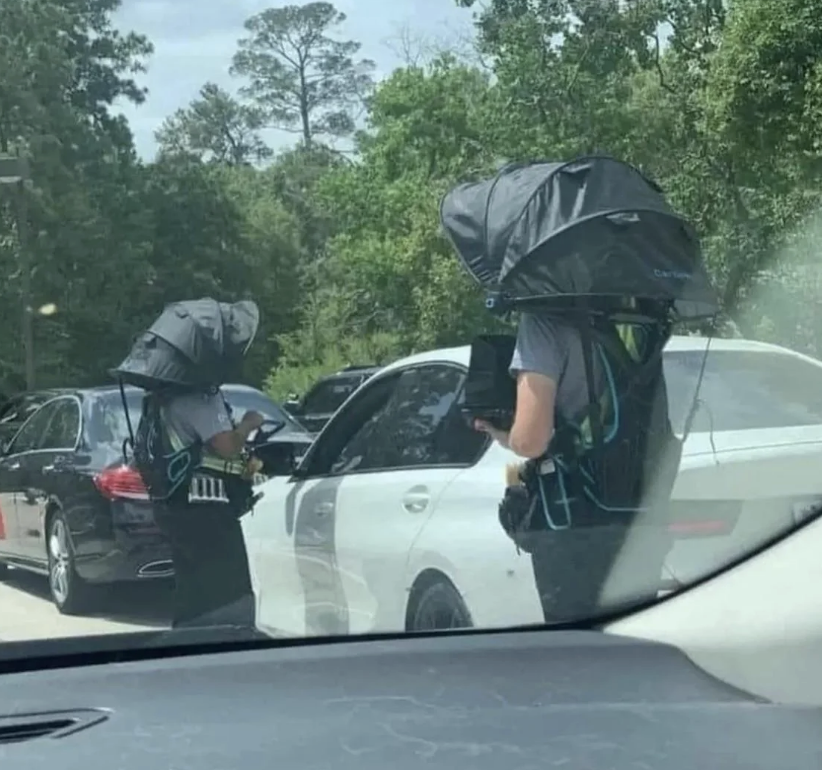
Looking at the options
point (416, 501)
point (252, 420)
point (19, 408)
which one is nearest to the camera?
point (19, 408)

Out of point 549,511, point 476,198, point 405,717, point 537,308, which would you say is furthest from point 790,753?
point 476,198

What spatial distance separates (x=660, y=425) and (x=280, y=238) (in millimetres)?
1023

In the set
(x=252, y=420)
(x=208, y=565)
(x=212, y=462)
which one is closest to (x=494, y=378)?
(x=252, y=420)

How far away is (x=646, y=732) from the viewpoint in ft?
9.29

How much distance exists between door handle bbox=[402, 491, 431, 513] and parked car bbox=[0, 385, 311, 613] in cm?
35

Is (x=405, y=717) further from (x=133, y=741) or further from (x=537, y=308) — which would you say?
(x=537, y=308)

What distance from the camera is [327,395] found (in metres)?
3.80

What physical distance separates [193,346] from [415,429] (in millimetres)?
806

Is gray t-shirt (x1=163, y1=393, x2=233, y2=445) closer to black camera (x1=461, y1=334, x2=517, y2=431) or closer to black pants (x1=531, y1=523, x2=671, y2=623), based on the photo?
black camera (x1=461, y1=334, x2=517, y2=431)

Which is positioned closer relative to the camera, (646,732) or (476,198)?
(646,732)

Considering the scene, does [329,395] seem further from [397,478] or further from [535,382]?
[535,382]

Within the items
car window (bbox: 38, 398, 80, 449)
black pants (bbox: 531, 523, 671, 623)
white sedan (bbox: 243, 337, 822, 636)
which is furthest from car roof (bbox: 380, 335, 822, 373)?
car window (bbox: 38, 398, 80, 449)

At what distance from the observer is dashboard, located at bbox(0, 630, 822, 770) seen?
2664 mm

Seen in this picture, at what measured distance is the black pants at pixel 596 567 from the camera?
138 inches
